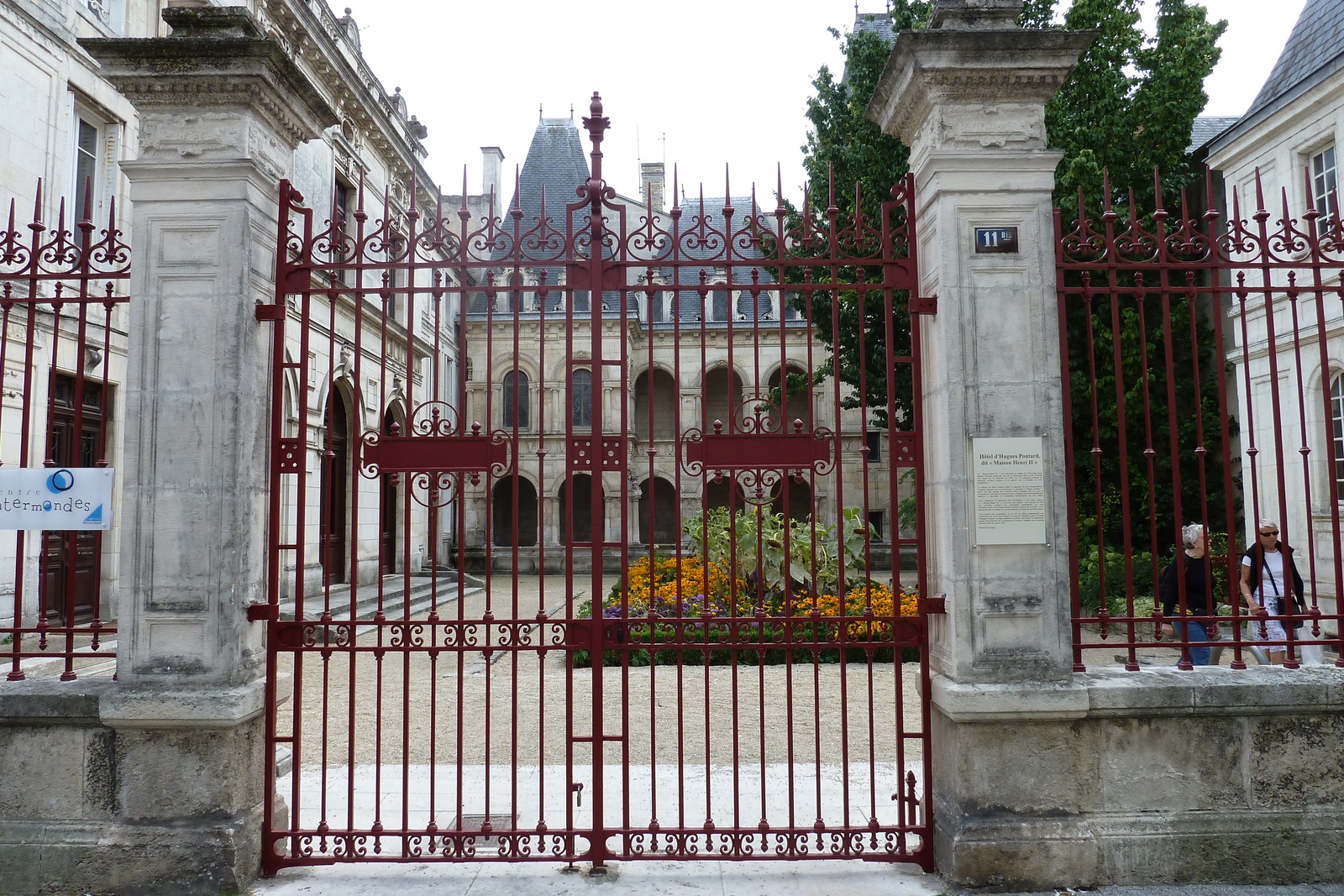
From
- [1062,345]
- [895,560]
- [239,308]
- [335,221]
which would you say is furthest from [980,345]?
[239,308]

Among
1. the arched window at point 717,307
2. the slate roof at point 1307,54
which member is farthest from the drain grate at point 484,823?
the arched window at point 717,307

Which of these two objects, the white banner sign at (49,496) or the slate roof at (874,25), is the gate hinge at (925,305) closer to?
the white banner sign at (49,496)

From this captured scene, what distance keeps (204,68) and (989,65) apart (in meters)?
3.31

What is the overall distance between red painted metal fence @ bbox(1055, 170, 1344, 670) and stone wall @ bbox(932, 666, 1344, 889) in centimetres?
24

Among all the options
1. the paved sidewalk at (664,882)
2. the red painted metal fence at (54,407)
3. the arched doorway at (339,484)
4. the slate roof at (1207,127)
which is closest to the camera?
the paved sidewalk at (664,882)

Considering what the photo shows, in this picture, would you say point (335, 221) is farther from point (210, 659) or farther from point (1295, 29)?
point (1295, 29)

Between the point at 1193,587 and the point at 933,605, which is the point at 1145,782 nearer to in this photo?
the point at 933,605

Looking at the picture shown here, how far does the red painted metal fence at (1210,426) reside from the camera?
3781mm

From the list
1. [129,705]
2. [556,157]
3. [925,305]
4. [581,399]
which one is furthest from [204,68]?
[556,157]

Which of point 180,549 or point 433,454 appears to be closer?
point 180,549

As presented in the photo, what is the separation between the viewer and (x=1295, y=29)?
13.1 metres

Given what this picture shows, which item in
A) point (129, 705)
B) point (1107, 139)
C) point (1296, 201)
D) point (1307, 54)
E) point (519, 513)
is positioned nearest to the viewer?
point (129, 705)

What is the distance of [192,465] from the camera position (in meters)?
3.78

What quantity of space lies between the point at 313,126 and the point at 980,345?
334cm
